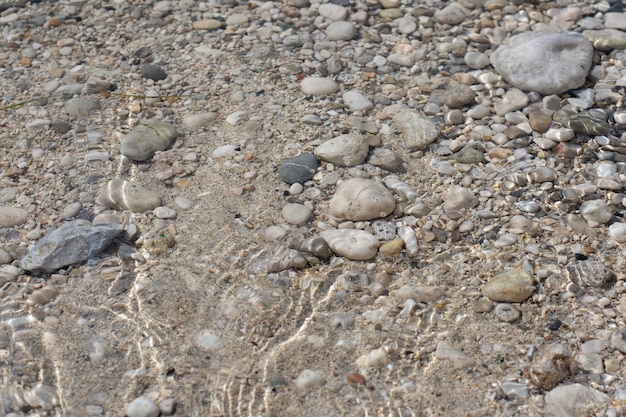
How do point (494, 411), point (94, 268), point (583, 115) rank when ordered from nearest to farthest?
point (494, 411) → point (94, 268) → point (583, 115)

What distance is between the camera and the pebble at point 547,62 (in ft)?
11.7

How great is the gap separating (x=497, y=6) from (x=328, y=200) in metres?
1.88

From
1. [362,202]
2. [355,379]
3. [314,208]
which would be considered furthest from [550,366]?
[314,208]

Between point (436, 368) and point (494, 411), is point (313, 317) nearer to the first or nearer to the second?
point (436, 368)

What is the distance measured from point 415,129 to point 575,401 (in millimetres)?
1529

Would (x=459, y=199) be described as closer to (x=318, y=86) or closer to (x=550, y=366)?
(x=550, y=366)

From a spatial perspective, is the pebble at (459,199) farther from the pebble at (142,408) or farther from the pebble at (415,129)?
the pebble at (142,408)

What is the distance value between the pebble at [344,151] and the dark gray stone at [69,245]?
0.98m

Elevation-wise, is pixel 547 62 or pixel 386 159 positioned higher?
pixel 547 62

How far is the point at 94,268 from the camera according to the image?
2848mm

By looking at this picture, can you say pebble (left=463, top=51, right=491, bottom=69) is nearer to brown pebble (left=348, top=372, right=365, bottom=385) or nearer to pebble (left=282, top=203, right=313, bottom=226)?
pebble (left=282, top=203, right=313, bottom=226)

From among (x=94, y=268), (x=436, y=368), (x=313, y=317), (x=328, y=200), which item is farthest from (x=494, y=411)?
(x=94, y=268)

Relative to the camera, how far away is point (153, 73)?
3865 millimetres

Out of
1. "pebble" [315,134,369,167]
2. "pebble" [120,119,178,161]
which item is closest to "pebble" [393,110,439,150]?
"pebble" [315,134,369,167]
